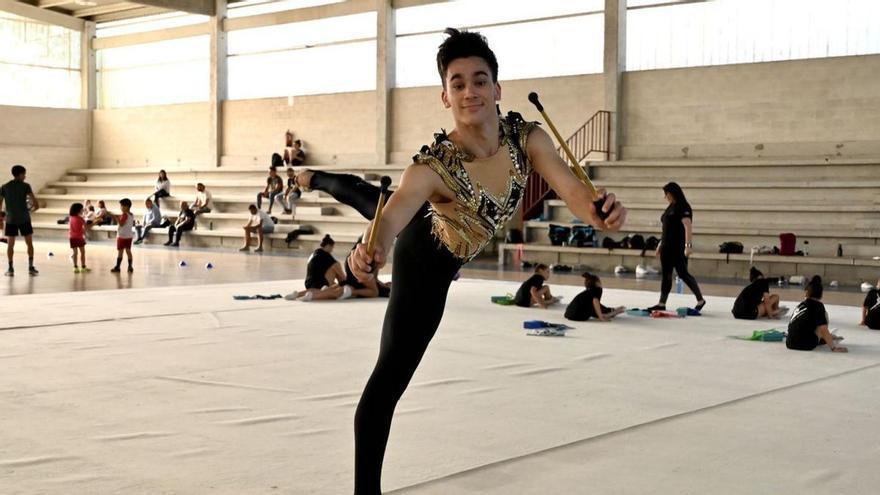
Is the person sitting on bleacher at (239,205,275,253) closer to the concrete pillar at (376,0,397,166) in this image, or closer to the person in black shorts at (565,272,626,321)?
the concrete pillar at (376,0,397,166)

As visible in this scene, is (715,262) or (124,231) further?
(715,262)

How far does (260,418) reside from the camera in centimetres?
523

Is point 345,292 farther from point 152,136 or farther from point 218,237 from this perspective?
point 152,136

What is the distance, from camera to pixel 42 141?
3294cm

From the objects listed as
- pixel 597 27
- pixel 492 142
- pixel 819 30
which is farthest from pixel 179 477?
pixel 597 27

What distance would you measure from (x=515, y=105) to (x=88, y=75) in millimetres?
17579

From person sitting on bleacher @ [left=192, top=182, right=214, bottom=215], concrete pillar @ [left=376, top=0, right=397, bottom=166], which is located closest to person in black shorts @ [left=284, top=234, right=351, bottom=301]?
concrete pillar @ [left=376, top=0, right=397, bottom=166]

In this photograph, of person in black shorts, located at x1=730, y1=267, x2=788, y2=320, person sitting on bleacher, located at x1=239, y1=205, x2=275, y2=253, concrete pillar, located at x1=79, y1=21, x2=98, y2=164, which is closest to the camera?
person in black shorts, located at x1=730, y1=267, x2=788, y2=320

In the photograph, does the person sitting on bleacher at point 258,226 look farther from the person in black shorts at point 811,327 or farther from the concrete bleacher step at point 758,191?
the person in black shorts at point 811,327

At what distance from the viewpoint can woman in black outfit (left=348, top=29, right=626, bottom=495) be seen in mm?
3219

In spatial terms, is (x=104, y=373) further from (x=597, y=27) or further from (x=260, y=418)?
(x=597, y=27)

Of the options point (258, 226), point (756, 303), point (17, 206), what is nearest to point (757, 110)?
point (756, 303)

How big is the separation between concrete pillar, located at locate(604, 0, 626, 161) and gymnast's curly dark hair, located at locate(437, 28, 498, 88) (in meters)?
19.6

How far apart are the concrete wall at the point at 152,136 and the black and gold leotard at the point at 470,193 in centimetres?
2897
